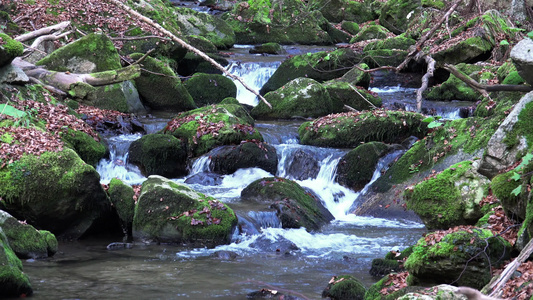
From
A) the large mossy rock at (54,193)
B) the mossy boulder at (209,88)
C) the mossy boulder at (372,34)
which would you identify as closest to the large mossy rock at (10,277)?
the large mossy rock at (54,193)

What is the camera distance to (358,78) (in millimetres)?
18297

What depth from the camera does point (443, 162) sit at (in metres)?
11.0

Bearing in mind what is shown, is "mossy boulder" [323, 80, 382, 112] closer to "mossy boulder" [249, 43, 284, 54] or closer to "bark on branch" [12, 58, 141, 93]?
"bark on branch" [12, 58, 141, 93]

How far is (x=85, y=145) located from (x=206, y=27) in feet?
46.2

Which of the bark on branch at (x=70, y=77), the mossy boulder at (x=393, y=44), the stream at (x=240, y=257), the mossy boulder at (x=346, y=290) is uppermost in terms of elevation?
the mossy boulder at (x=393, y=44)

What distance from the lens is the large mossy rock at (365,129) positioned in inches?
547

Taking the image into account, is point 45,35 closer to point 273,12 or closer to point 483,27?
point 483,27

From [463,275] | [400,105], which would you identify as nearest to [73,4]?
[400,105]

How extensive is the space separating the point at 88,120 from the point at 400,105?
8779mm

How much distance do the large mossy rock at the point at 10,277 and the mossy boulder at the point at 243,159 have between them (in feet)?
22.6

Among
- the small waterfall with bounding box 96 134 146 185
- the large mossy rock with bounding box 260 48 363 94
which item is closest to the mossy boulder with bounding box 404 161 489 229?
the small waterfall with bounding box 96 134 146 185

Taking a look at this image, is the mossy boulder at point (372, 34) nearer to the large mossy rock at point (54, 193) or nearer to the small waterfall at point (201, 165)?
the small waterfall at point (201, 165)

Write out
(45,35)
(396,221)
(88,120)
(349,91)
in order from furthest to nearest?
(349,91)
(88,120)
(45,35)
(396,221)

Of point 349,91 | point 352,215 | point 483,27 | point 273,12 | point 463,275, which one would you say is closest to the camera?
point 463,275
